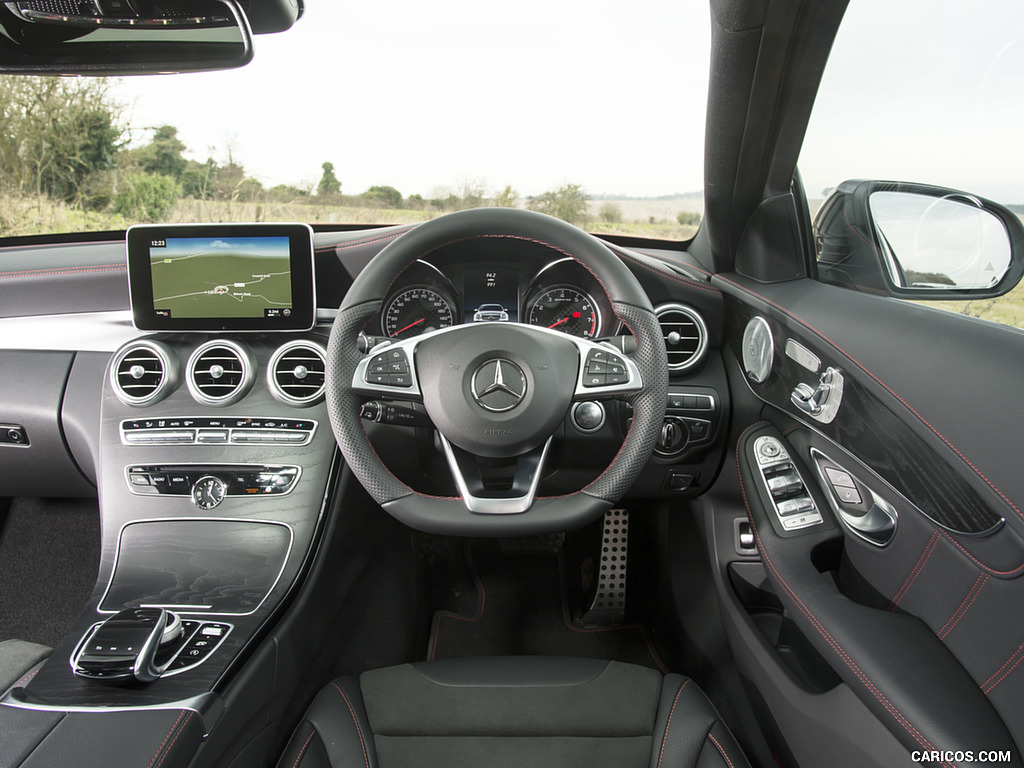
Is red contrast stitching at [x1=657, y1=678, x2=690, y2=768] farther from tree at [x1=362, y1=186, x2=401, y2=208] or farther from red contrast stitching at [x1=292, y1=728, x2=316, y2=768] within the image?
tree at [x1=362, y1=186, x2=401, y2=208]

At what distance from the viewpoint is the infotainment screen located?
1898 millimetres

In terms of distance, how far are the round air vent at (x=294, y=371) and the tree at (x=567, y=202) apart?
73 cm

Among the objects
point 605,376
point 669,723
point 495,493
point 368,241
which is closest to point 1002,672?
point 669,723

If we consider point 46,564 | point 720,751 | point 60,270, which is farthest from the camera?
point 46,564

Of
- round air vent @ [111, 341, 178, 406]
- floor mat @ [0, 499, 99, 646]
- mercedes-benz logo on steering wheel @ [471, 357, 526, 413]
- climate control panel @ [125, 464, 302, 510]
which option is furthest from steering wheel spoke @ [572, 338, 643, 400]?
floor mat @ [0, 499, 99, 646]

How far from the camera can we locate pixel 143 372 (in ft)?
6.30

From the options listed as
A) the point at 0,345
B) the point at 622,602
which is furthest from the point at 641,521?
the point at 0,345

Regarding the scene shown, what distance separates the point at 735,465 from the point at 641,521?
0.53m

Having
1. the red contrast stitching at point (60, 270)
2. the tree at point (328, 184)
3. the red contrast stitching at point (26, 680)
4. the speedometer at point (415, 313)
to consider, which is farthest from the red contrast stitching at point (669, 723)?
the red contrast stitching at point (60, 270)

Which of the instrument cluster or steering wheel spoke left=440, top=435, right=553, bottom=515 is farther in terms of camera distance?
the instrument cluster

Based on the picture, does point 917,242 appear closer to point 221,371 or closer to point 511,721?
point 511,721

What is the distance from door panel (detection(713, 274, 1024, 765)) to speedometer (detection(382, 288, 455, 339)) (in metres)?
0.89

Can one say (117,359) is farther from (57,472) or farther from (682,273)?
(682,273)

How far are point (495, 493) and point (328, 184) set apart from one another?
3.70 feet
